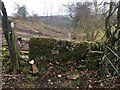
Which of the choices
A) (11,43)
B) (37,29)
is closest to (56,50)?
(11,43)

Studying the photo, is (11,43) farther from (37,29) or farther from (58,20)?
(37,29)

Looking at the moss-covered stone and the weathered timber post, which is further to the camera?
the moss-covered stone

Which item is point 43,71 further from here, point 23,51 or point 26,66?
point 23,51

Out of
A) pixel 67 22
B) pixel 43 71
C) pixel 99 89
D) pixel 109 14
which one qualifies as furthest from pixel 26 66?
pixel 67 22

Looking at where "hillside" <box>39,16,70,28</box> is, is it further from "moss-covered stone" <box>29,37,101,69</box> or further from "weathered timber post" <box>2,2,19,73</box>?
"weathered timber post" <box>2,2,19,73</box>

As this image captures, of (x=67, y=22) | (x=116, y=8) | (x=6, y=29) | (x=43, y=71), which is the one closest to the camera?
(x=6, y=29)

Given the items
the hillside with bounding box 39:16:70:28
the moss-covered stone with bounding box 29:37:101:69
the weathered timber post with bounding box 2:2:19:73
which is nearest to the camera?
the weathered timber post with bounding box 2:2:19:73

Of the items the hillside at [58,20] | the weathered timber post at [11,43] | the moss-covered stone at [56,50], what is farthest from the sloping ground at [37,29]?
the weathered timber post at [11,43]

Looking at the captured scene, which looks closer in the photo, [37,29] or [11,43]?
[11,43]

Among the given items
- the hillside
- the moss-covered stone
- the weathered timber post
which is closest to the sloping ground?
the hillside

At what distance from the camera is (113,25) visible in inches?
185

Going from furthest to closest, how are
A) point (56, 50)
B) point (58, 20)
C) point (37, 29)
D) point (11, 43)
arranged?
point (37, 29) → point (58, 20) → point (56, 50) → point (11, 43)

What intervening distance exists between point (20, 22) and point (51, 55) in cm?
213

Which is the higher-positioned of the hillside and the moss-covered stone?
the hillside
